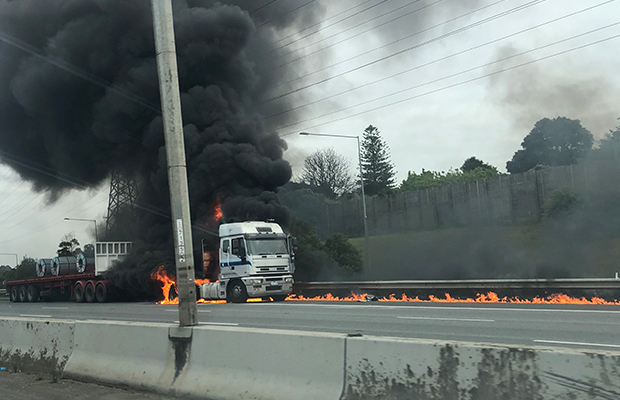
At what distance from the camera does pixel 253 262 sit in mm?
19828

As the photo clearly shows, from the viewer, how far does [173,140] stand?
23.3ft

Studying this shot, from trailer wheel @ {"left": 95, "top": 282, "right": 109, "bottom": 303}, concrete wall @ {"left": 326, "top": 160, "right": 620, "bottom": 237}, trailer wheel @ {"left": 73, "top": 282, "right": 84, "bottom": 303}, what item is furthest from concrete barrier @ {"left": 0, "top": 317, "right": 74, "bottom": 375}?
concrete wall @ {"left": 326, "top": 160, "right": 620, "bottom": 237}

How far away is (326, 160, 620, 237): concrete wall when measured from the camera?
3538 cm

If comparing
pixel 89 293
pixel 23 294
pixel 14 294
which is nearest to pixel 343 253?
pixel 89 293

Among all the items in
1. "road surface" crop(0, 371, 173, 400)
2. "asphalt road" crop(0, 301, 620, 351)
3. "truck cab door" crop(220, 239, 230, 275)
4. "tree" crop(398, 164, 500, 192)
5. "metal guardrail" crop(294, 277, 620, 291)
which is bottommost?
"asphalt road" crop(0, 301, 620, 351)

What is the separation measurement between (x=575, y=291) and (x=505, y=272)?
12662 mm

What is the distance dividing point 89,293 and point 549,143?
60263mm

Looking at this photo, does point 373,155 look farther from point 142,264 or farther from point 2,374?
point 2,374

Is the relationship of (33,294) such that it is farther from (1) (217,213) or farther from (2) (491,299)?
(2) (491,299)

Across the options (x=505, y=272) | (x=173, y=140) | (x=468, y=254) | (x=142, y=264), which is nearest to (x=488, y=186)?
(x=468, y=254)

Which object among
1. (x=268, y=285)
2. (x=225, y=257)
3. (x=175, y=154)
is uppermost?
(x=175, y=154)

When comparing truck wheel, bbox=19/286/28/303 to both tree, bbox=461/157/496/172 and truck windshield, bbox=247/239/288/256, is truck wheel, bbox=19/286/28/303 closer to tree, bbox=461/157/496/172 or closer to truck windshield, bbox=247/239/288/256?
truck windshield, bbox=247/239/288/256

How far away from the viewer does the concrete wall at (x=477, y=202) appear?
35.4 meters

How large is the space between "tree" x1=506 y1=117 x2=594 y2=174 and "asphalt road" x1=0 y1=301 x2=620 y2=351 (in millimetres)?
57708
